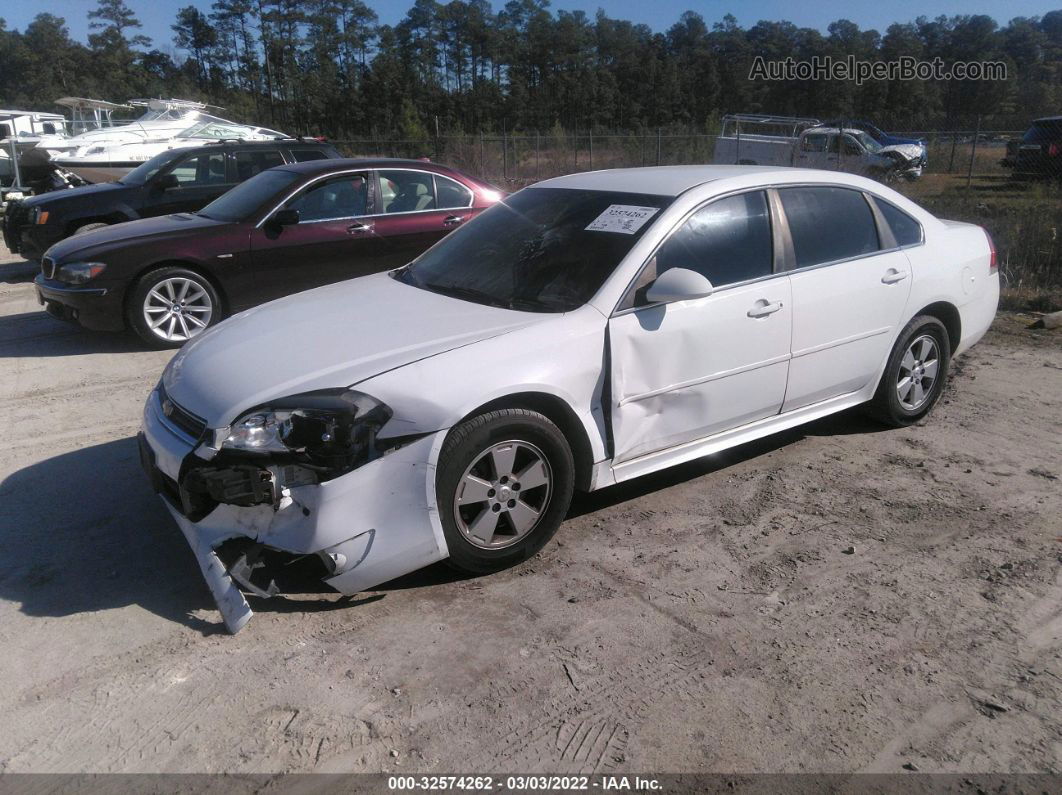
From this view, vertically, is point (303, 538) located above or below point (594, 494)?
above

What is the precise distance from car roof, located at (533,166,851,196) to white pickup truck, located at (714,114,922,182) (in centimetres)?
1638

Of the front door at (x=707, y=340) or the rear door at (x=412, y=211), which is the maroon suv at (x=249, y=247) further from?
the front door at (x=707, y=340)

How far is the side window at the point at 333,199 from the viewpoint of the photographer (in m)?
7.78

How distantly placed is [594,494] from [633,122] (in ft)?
212

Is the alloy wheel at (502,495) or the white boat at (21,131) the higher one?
the white boat at (21,131)

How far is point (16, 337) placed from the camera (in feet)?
26.3

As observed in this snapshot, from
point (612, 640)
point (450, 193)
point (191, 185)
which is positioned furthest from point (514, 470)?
point (191, 185)

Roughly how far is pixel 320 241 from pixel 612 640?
553 centimetres

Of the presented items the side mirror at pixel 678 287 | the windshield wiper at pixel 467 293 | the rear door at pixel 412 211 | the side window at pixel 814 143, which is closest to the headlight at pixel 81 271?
the rear door at pixel 412 211

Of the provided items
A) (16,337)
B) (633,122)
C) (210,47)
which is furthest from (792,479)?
(210,47)

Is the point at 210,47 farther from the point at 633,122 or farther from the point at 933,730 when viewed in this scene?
the point at 933,730

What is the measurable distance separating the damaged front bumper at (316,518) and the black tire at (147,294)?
Answer: 4413 millimetres

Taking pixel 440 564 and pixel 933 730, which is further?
pixel 440 564

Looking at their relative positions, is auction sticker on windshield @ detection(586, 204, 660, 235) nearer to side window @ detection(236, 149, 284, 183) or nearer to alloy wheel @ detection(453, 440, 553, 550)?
alloy wheel @ detection(453, 440, 553, 550)
